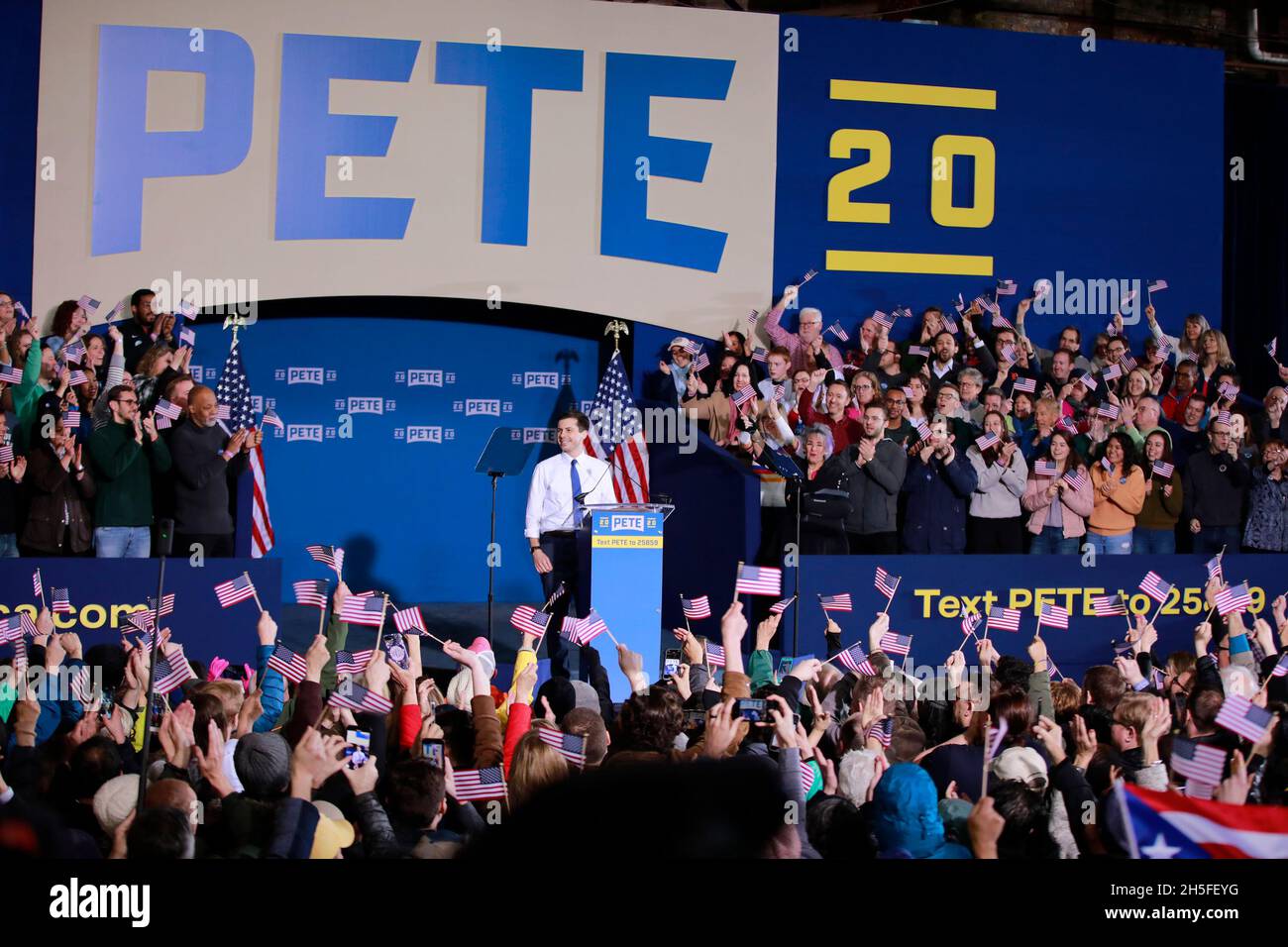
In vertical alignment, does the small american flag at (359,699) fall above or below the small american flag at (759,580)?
below

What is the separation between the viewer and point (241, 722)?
16.5ft

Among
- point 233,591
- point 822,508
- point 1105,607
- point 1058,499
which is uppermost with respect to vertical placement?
point 1058,499

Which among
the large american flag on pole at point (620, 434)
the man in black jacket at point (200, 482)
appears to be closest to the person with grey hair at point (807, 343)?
the large american flag on pole at point (620, 434)

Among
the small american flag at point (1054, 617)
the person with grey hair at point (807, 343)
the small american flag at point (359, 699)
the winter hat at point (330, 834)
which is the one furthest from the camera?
the person with grey hair at point (807, 343)

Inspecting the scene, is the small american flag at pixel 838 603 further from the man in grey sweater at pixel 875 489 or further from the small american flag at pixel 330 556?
the small american flag at pixel 330 556

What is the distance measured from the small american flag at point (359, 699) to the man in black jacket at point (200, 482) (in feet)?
14.0

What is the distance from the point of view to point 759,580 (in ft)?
25.8

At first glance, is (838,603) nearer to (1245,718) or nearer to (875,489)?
(875,489)

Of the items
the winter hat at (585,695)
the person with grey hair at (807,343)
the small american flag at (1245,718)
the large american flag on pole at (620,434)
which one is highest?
the person with grey hair at (807,343)

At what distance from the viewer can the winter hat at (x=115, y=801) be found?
400cm

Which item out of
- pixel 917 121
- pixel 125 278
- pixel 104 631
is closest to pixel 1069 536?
pixel 917 121

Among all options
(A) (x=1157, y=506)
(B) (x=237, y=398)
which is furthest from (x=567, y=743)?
(A) (x=1157, y=506)

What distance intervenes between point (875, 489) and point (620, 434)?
2.85 metres
